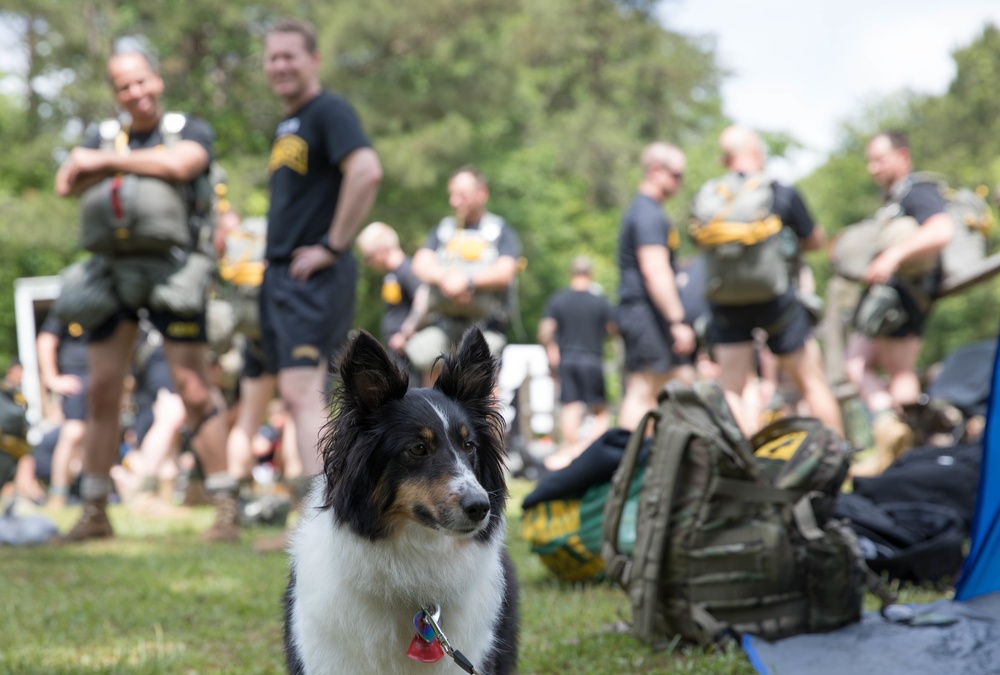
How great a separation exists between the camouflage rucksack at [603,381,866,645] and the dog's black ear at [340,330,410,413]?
4.32 ft

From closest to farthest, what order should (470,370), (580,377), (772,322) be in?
(470,370) → (772,322) → (580,377)

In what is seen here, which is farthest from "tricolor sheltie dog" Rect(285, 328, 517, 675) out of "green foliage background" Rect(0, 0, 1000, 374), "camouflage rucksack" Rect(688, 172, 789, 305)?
"green foliage background" Rect(0, 0, 1000, 374)

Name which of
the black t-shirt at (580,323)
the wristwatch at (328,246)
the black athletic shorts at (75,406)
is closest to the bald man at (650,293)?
the wristwatch at (328,246)

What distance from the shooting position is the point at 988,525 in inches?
157

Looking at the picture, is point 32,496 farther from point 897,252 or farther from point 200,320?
point 897,252

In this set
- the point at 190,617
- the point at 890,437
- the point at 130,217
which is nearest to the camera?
the point at 190,617

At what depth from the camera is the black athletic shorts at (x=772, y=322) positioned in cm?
641

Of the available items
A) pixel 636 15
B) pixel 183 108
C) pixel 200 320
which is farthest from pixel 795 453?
pixel 636 15

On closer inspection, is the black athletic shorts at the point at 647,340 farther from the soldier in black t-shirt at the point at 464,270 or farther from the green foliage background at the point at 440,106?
the green foliage background at the point at 440,106

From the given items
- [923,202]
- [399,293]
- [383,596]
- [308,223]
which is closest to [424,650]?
[383,596]

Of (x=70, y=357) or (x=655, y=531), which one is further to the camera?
(x=70, y=357)

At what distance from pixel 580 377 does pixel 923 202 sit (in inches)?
211

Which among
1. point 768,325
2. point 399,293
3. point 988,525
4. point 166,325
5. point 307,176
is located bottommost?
point 988,525

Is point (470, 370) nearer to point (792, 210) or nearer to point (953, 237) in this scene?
point (792, 210)
